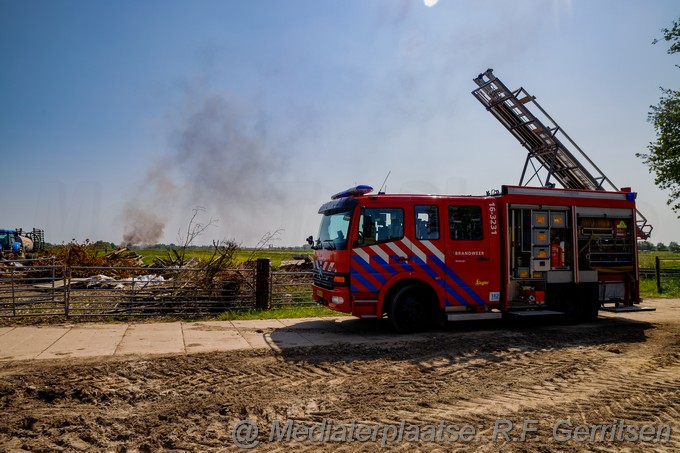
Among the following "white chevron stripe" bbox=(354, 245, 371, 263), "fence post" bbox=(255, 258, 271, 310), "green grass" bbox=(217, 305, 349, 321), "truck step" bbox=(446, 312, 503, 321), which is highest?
"white chevron stripe" bbox=(354, 245, 371, 263)

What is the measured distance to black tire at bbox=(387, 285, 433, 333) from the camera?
9148 millimetres

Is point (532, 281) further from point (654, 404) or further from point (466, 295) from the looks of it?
point (654, 404)

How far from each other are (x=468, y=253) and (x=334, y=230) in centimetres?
284

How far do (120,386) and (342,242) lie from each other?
4664 millimetres

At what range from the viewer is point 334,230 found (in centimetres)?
945

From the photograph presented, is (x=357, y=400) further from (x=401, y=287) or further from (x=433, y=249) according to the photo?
(x=433, y=249)

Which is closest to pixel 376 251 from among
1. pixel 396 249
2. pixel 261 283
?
pixel 396 249

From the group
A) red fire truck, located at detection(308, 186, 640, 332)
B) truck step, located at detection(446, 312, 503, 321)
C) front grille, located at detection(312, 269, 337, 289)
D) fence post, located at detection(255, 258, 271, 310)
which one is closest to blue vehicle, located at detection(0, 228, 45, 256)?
fence post, located at detection(255, 258, 271, 310)

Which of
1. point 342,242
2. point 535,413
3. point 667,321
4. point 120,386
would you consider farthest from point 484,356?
point 667,321

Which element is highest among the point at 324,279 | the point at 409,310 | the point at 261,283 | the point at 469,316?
the point at 324,279

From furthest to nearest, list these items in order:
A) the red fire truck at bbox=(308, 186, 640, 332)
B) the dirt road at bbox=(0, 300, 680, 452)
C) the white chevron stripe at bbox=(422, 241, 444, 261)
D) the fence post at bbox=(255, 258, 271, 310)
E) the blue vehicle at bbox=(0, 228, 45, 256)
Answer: the blue vehicle at bbox=(0, 228, 45, 256)
the fence post at bbox=(255, 258, 271, 310)
the white chevron stripe at bbox=(422, 241, 444, 261)
the red fire truck at bbox=(308, 186, 640, 332)
the dirt road at bbox=(0, 300, 680, 452)

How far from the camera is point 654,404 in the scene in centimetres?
526

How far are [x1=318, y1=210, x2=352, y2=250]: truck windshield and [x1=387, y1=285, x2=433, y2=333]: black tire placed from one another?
1551 mm

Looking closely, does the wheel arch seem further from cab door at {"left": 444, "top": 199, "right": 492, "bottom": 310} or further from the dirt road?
the dirt road
